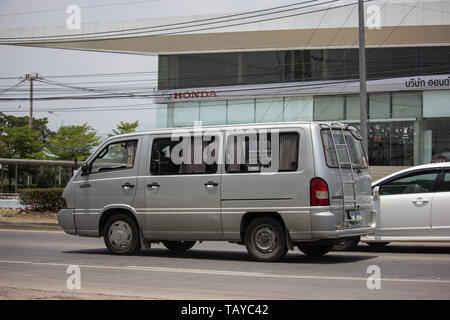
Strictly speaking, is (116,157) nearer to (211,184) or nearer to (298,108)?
(211,184)

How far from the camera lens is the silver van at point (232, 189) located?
10414 millimetres

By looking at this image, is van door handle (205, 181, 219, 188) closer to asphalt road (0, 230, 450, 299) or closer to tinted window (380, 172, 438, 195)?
asphalt road (0, 230, 450, 299)

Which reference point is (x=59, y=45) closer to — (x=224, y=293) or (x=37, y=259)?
(x=37, y=259)

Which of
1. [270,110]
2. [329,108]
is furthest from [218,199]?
[270,110]

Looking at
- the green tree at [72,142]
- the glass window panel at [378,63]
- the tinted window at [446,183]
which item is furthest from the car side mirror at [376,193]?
the green tree at [72,142]

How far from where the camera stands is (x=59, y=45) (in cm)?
4538

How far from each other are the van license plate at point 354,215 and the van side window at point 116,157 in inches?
163

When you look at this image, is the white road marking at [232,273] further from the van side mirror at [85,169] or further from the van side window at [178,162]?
the van side mirror at [85,169]

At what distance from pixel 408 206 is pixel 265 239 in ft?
10.5

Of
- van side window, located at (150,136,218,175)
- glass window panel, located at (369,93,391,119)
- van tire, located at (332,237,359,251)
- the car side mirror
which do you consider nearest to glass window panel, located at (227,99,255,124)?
glass window panel, located at (369,93,391,119)

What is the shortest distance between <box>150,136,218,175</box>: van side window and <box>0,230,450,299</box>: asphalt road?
5.22 ft

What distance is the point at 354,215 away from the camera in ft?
35.7

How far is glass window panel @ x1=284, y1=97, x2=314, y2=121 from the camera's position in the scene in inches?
1674

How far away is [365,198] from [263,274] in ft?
9.78
